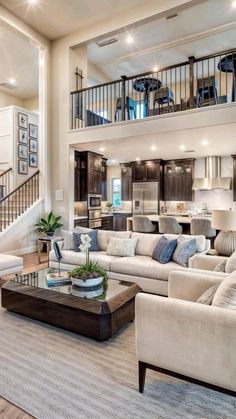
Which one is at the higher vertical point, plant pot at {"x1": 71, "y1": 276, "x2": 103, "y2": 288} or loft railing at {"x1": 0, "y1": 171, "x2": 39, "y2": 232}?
loft railing at {"x1": 0, "y1": 171, "x2": 39, "y2": 232}

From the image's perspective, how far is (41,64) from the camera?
693cm

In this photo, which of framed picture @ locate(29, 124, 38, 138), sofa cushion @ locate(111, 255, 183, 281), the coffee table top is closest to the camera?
the coffee table top

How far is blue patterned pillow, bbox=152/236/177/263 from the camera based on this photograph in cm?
385

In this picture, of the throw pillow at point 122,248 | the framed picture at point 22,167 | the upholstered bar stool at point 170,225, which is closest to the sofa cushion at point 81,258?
the throw pillow at point 122,248

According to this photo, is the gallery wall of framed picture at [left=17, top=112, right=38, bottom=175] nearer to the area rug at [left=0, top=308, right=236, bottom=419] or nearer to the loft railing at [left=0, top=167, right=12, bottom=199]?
the loft railing at [left=0, top=167, right=12, bottom=199]

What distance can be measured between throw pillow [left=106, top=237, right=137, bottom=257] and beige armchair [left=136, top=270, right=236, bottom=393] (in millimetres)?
2426

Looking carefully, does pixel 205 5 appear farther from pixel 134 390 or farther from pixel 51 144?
pixel 134 390

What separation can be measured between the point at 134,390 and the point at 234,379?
0.72 metres

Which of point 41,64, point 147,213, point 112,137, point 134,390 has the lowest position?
point 134,390

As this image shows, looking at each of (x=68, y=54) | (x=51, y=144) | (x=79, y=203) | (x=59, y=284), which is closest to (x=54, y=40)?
(x=68, y=54)

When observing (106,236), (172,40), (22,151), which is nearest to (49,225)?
(106,236)

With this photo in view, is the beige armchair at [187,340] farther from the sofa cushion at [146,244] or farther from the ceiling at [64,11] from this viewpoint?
the ceiling at [64,11]

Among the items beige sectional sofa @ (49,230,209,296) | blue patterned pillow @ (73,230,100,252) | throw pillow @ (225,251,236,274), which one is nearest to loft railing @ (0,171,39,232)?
blue patterned pillow @ (73,230,100,252)

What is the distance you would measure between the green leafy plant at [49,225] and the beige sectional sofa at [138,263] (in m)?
1.92
